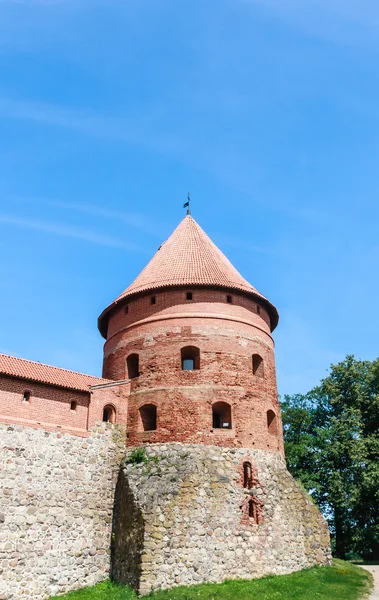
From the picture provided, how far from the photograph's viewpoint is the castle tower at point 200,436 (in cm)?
1345

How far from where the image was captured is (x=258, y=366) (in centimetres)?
1709

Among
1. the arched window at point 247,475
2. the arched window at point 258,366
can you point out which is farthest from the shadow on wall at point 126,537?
the arched window at point 258,366

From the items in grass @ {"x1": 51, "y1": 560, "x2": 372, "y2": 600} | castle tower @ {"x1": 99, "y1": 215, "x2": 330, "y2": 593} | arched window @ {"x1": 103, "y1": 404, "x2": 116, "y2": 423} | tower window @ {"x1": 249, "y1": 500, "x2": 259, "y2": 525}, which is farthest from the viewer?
arched window @ {"x1": 103, "y1": 404, "x2": 116, "y2": 423}

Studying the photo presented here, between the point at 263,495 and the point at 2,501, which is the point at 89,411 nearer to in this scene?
the point at 2,501

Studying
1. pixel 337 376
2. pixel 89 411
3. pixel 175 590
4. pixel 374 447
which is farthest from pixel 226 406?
pixel 337 376

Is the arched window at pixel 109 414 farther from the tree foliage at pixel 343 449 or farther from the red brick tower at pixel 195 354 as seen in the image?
the tree foliage at pixel 343 449

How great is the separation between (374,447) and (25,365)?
15.6 meters

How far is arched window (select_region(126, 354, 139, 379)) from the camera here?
17.0 metres

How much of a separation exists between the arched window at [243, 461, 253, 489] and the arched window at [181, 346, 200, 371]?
3.09 meters

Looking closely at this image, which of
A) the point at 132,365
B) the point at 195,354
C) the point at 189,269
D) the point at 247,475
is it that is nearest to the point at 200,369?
the point at 195,354

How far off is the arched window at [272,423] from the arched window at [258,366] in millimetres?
1194

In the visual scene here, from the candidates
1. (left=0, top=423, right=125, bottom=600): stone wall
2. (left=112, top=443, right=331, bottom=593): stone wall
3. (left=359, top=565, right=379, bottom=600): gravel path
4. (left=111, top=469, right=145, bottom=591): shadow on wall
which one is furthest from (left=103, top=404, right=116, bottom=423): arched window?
(left=359, top=565, right=379, bottom=600): gravel path

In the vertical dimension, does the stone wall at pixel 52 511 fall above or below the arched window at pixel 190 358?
below

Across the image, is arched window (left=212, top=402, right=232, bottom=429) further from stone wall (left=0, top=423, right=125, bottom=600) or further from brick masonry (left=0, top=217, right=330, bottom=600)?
stone wall (left=0, top=423, right=125, bottom=600)
